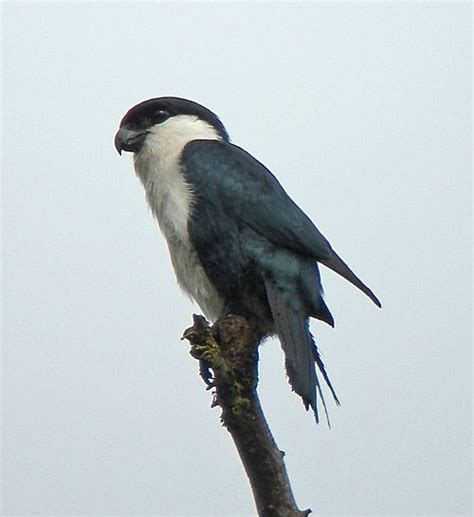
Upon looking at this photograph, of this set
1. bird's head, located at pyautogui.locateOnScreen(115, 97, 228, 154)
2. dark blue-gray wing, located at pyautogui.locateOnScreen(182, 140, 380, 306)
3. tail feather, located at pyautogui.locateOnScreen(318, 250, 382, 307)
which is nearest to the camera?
tail feather, located at pyautogui.locateOnScreen(318, 250, 382, 307)

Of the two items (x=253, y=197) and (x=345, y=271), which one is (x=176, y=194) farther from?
(x=345, y=271)

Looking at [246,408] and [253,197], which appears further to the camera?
[253,197]

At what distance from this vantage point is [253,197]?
479cm

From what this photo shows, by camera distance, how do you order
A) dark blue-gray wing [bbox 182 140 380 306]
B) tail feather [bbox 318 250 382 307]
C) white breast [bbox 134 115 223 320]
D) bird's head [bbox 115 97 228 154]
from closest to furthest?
tail feather [bbox 318 250 382 307] → dark blue-gray wing [bbox 182 140 380 306] → white breast [bbox 134 115 223 320] → bird's head [bbox 115 97 228 154]

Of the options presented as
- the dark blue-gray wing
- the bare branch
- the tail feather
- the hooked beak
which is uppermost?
the hooked beak

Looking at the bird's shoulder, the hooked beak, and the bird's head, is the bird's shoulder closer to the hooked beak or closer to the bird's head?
the bird's head

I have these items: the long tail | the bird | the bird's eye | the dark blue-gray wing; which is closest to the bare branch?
the long tail

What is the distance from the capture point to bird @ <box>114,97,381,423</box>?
4.42 metres

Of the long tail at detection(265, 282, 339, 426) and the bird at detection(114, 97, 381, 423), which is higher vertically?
the bird at detection(114, 97, 381, 423)

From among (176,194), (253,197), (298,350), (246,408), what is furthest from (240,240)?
(246,408)

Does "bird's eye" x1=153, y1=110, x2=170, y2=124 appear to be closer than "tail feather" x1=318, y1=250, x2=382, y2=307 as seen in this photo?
No

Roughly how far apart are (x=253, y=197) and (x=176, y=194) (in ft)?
1.34

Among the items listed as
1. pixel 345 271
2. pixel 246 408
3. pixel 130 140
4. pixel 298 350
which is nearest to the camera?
pixel 246 408

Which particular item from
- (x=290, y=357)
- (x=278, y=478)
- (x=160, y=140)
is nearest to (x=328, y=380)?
(x=290, y=357)
